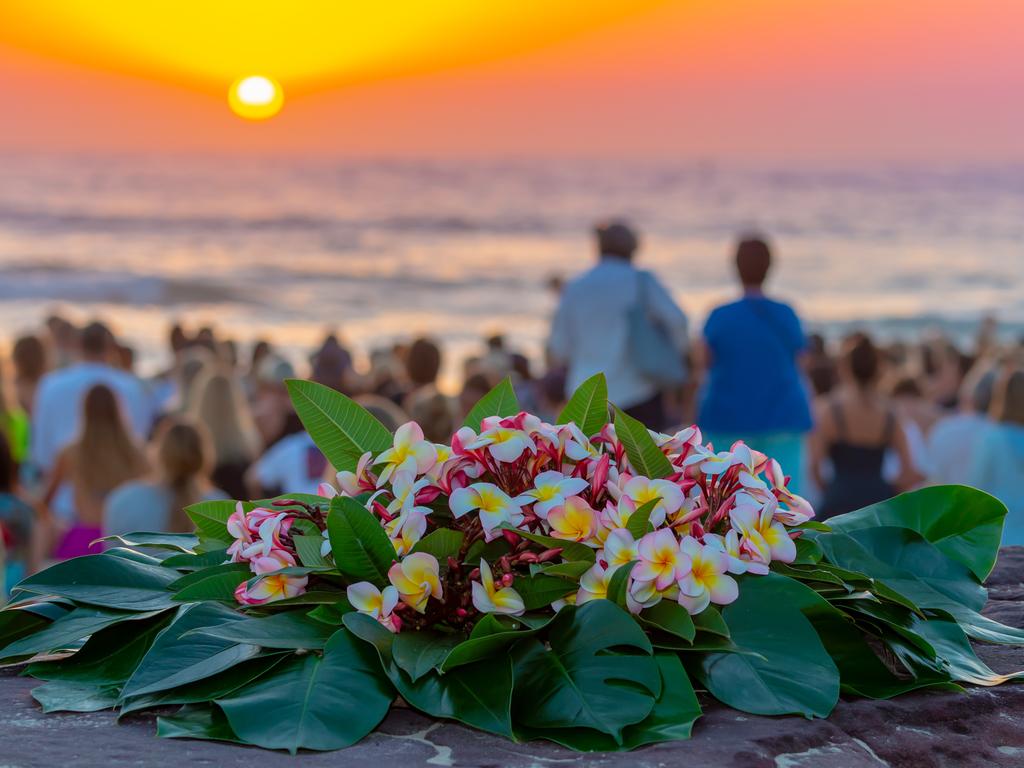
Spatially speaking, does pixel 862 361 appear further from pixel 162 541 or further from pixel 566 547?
pixel 566 547

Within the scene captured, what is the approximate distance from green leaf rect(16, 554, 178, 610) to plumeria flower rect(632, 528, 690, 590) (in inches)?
28.8

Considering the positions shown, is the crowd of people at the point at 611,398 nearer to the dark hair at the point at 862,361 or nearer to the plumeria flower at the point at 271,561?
the dark hair at the point at 862,361

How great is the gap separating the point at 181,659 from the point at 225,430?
5.67 metres

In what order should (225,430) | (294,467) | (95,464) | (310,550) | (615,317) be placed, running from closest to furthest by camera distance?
(310,550) < (95,464) < (294,467) < (615,317) < (225,430)

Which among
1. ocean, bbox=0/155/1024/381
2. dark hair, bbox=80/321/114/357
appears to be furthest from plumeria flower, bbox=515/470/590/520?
ocean, bbox=0/155/1024/381

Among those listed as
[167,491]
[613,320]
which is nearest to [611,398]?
[613,320]

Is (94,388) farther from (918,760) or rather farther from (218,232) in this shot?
(218,232)

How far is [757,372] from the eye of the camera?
6402mm

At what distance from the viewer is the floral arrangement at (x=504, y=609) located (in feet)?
5.67

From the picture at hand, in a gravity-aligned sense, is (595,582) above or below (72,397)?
below

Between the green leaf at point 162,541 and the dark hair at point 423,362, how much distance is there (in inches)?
222

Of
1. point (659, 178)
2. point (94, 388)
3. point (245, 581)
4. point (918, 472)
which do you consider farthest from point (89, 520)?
point (659, 178)

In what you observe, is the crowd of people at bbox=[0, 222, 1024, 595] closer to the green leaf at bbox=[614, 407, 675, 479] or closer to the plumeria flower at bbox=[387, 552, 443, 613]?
the green leaf at bbox=[614, 407, 675, 479]

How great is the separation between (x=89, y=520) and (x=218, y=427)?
108cm
